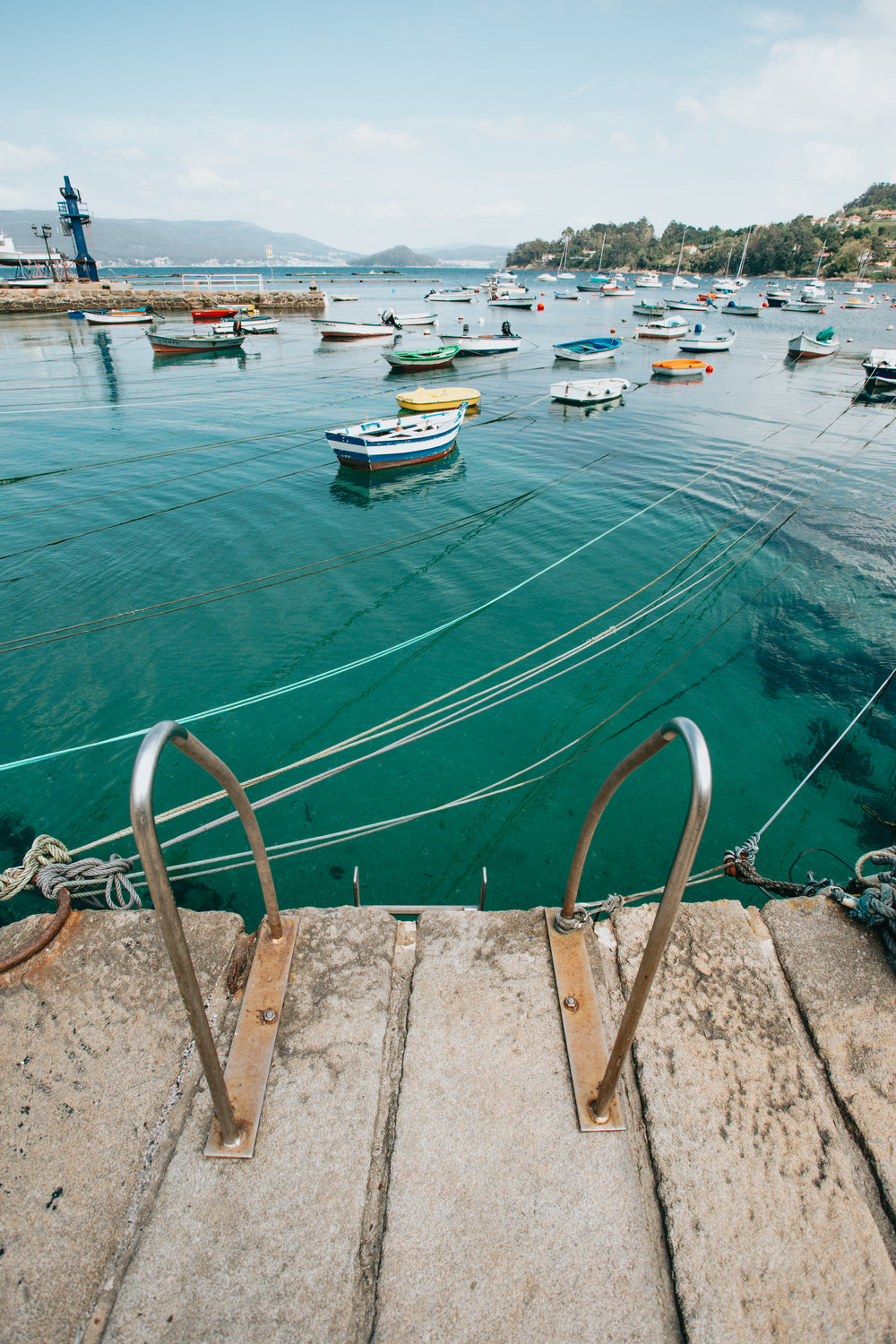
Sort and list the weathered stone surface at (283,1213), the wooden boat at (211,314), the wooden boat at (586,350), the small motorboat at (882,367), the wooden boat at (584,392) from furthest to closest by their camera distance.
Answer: the wooden boat at (211,314) < the wooden boat at (586,350) < the small motorboat at (882,367) < the wooden boat at (584,392) < the weathered stone surface at (283,1213)

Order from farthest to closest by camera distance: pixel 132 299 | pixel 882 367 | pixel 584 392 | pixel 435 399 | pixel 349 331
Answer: pixel 132 299, pixel 349 331, pixel 882 367, pixel 584 392, pixel 435 399

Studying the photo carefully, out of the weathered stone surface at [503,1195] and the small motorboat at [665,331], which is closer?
the weathered stone surface at [503,1195]

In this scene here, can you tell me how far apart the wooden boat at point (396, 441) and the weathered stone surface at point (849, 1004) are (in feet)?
65.6

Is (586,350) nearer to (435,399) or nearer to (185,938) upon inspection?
(435,399)

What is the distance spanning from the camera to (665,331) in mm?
56781

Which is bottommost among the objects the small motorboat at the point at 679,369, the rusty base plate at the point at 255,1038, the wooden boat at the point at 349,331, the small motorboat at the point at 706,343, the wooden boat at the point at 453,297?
the rusty base plate at the point at 255,1038

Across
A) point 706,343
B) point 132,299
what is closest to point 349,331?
point 132,299

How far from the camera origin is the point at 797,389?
37594mm

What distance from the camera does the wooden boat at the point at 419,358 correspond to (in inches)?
1432

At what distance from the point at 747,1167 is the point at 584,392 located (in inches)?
1344

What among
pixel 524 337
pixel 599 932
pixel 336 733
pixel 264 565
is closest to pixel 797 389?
pixel 524 337

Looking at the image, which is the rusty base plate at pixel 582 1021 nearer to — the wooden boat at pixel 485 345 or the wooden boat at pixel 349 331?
the wooden boat at pixel 485 345

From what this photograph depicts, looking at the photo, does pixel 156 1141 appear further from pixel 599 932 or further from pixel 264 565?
pixel 264 565

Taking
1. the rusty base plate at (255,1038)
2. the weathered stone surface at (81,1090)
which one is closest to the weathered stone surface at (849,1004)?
the rusty base plate at (255,1038)
